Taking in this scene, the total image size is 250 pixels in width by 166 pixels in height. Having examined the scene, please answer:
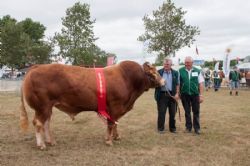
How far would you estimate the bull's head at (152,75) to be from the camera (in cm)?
895

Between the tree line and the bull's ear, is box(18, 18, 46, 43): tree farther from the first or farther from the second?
the bull's ear

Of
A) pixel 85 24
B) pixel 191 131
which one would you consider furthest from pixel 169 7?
pixel 191 131

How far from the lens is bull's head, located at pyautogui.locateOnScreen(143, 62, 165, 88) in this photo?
8.95 metres

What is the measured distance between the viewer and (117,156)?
740 centimetres

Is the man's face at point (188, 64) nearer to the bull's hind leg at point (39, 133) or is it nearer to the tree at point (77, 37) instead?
the bull's hind leg at point (39, 133)

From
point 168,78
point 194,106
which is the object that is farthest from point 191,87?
point 168,78

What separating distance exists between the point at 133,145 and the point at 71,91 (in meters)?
1.75

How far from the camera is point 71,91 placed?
8102mm

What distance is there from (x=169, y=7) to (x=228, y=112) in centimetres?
2426

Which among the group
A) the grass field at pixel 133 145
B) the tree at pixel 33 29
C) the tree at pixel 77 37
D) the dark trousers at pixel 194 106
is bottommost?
the grass field at pixel 133 145

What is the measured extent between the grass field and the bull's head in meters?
1.29

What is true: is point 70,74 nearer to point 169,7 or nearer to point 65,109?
point 65,109

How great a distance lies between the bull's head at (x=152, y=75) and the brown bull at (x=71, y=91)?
0.18 metres

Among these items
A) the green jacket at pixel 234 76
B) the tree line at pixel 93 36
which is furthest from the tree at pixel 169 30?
the green jacket at pixel 234 76
